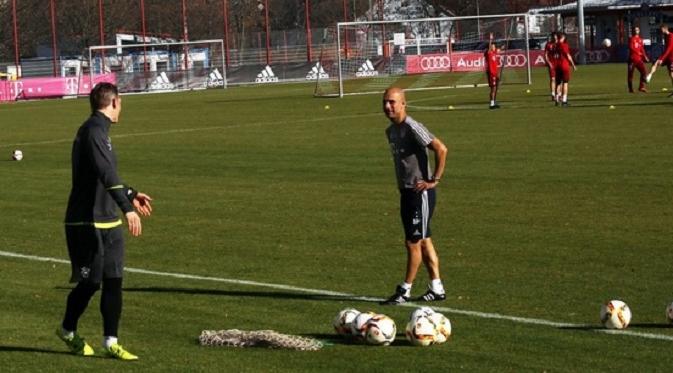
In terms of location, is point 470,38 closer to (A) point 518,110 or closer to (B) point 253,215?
(A) point 518,110

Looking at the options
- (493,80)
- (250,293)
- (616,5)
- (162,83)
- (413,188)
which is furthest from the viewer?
(616,5)

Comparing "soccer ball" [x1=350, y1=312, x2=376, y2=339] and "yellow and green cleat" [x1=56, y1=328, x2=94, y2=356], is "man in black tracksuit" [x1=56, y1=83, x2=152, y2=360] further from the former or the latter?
"soccer ball" [x1=350, y1=312, x2=376, y2=339]

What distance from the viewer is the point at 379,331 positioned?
32.6ft

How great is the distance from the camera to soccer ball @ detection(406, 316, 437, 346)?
9828 millimetres

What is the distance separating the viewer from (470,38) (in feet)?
219

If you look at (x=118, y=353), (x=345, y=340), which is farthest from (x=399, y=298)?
(x=118, y=353)

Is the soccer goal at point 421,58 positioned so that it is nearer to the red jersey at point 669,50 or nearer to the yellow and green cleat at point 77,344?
the red jersey at point 669,50

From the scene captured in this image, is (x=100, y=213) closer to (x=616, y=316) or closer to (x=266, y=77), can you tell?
(x=616, y=316)

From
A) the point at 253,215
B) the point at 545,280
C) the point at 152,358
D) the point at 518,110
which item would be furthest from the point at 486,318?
A: the point at 518,110

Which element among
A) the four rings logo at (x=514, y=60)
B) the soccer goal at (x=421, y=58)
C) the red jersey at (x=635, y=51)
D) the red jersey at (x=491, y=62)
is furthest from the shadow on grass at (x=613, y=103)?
the four rings logo at (x=514, y=60)

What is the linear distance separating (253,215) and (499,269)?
5.52 m

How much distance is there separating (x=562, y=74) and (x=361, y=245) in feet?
72.2

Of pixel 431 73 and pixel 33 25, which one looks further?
pixel 33 25

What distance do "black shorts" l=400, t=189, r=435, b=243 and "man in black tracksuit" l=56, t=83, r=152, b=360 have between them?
8.99 ft
